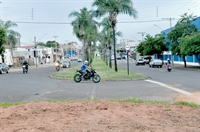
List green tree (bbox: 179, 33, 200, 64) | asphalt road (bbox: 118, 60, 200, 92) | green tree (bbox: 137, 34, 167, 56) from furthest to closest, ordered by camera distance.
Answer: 1. green tree (bbox: 137, 34, 167, 56)
2. green tree (bbox: 179, 33, 200, 64)
3. asphalt road (bbox: 118, 60, 200, 92)

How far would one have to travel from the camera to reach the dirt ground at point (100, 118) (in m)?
5.89

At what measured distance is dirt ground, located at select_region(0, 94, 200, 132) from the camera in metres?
5.89

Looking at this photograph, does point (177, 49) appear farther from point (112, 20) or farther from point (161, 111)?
point (161, 111)

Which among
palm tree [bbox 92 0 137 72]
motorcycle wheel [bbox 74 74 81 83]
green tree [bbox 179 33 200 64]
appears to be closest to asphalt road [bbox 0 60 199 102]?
motorcycle wheel [bbox 74 74 81 83]

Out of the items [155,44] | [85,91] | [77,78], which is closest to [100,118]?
[85,91]

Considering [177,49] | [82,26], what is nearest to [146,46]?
[177,49]

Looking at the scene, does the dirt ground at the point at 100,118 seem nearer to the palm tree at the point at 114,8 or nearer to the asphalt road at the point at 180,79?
the asphalt road at the point at 180,79

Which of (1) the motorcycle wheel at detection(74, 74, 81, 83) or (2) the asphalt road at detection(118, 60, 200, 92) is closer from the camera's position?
(2) the asphalt road at detection(118, 60, 200, 92)

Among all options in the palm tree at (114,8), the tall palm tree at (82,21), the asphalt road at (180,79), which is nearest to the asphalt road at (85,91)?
the asphalt road at (180,79)

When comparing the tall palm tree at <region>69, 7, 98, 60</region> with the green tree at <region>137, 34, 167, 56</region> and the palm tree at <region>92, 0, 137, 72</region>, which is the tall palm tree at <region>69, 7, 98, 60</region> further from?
the green tree at <region>137, 34, 167, 56</region>

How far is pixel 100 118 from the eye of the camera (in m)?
6.90

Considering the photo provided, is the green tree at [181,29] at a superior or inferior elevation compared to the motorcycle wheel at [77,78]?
superior

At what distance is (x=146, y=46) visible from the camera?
61344mm

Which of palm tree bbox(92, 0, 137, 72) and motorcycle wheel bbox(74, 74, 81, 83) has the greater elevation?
palm tree bbox(92, 0, 137, 72)
